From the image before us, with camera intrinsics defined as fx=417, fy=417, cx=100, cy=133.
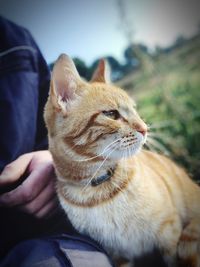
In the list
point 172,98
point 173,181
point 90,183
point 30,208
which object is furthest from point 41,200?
point 172,98

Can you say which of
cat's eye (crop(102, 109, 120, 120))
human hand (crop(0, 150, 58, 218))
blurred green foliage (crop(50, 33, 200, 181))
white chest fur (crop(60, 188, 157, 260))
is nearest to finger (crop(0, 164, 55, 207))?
human hand (crop(0, 150, 58, 218))

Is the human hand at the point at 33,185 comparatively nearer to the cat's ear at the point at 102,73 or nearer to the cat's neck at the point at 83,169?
the cat's neck at the point at 83,169

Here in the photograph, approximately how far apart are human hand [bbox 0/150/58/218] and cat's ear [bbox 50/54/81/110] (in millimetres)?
209

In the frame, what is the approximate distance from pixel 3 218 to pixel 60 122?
0.34m

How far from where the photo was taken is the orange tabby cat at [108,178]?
1.00 meters

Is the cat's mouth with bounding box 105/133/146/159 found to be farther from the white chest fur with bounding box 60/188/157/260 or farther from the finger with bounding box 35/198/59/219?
the finger with bounding box 35/198/59/219

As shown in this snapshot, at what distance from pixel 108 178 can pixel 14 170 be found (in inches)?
10.5

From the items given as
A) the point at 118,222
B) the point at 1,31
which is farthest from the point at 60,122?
the point at 1,31

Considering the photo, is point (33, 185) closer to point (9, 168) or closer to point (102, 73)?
point (9, 168)

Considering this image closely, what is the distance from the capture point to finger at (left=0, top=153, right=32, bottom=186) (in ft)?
3.66

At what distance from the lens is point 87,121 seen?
1018mm

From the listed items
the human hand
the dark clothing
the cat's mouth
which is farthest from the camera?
the human hand

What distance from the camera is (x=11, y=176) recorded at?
1.12 m

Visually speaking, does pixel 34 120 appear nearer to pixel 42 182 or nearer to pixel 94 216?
pixel 42 182
